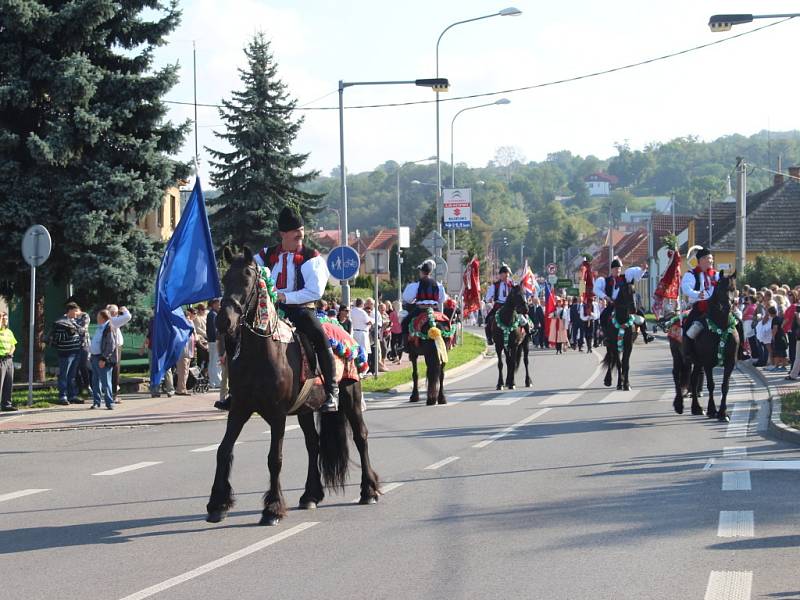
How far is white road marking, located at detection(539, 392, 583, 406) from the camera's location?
21.8m

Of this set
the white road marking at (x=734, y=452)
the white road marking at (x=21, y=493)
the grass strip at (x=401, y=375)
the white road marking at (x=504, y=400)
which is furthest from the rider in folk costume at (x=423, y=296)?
the white road marking at (x=21, y=493)

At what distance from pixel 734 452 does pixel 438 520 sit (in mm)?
5613

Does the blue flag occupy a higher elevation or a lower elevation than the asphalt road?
higher

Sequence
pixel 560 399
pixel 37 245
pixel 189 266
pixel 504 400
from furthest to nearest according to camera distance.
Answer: pixel 560 399 < pixel 504 400 < pixel 37 245 < pixel 189 266

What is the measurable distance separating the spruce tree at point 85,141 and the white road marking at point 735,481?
52.9ft

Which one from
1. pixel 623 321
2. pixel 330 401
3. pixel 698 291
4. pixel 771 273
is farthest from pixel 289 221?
pixel 771 273

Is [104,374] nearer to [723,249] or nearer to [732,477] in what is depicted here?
[732,477]

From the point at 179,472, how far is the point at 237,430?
4140 millimetres

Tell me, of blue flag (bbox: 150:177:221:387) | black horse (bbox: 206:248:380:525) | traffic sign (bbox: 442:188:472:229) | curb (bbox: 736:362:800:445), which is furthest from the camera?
traffic sign (bbox: 442:188:472:229)

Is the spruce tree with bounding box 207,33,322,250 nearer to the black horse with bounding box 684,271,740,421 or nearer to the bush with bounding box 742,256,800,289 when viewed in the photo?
the bush with bounding box 742,256,800,289

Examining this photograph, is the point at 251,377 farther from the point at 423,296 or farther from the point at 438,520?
the point at 423,296

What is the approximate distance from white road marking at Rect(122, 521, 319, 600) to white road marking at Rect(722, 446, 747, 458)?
5954 millimetres

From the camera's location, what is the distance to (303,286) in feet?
34.3

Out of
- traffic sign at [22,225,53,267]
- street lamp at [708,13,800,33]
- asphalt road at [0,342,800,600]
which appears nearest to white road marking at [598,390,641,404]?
asphalt road at [0,342,800,600]
